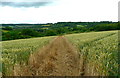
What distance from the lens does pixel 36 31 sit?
8150 cm

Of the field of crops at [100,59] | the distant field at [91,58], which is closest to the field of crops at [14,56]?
the distant field at [91,58]

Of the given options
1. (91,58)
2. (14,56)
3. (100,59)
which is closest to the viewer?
(100,59)

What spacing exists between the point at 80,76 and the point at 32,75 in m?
2.09

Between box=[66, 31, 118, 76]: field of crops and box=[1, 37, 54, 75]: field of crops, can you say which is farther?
box=[1, 37, 54, 75]: field of crops

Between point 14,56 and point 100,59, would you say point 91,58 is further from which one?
point 14,56

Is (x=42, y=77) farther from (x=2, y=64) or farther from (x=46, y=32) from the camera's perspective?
(x=46, y=32)

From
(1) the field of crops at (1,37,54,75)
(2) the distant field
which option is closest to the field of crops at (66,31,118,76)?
(2) the distant field

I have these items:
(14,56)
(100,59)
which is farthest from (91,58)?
(14,56)

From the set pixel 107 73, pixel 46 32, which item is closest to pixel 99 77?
pixel 107 73

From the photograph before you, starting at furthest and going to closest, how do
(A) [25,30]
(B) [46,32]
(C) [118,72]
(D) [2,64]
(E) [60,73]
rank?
(B) [46,32], (A) [25,30], (D) [2,64], (E) [60,73], (C) [118,72]

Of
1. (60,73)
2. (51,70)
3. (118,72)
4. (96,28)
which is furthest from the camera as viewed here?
(96,28)

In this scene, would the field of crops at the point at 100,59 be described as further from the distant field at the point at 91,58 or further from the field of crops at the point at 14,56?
the field of crops at the point at 14,56

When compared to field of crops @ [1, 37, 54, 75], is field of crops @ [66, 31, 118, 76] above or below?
above

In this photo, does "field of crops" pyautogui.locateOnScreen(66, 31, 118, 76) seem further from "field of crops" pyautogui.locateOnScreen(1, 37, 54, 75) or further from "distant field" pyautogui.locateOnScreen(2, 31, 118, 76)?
"field of crops" pyautogui.locateOnScreen(1, 37, 54, 75)
